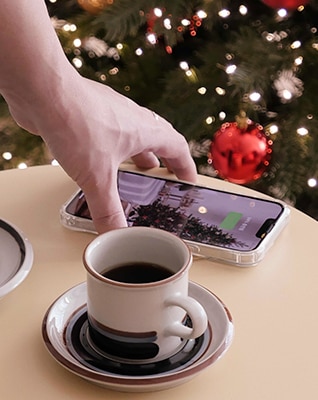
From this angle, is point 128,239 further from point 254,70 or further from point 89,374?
point 254,70

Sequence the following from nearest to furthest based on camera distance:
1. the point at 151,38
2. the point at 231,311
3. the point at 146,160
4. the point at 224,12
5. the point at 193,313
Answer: the point at 193,313
the point at 231,311
the point at 146,160
the point at 224,12
the point at 151,38

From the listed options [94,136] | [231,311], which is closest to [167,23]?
[94,136]

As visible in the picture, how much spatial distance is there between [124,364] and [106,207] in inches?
8.8

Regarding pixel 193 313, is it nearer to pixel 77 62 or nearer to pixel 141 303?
pixel 141 303

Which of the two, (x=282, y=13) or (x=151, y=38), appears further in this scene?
(x=151, y=38)

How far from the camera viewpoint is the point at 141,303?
2.13 ft

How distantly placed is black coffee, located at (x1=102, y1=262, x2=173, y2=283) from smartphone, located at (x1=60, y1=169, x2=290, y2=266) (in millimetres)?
153

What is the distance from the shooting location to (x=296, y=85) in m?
1.44

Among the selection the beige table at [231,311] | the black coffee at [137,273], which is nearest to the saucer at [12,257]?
the beige table at [231,311]

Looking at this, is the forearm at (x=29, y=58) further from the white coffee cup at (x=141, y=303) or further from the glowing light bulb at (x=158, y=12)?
the glowing light bulb at (x=158, y=12)

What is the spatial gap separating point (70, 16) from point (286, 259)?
36.2 inches

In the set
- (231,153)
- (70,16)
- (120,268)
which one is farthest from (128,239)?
(70,16)

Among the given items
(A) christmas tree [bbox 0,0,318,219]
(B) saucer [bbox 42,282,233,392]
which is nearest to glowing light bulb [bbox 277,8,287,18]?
(A) christmas tree [bbox 0,0,318,219]

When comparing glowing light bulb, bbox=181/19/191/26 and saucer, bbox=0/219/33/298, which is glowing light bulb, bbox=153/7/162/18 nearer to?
glowing light bulb, bbox=181/19/191/26
